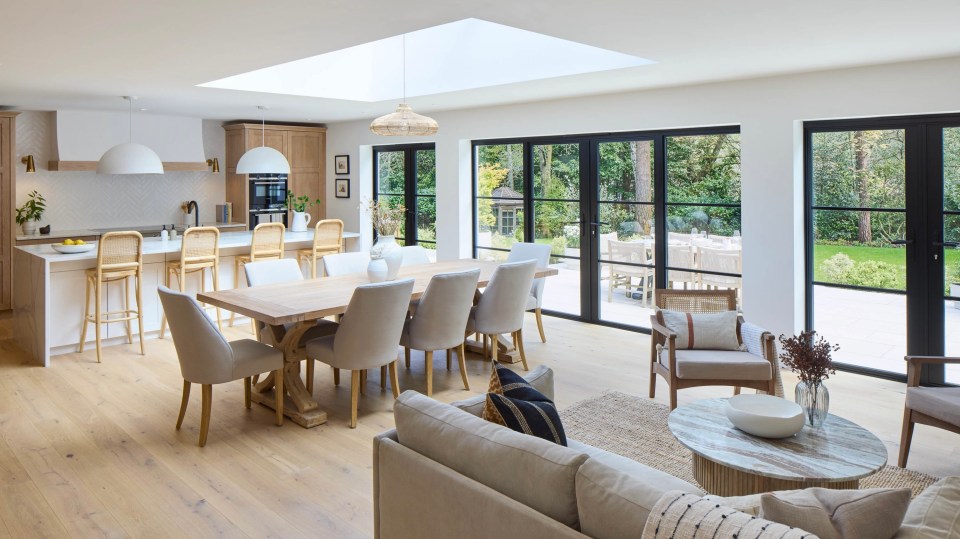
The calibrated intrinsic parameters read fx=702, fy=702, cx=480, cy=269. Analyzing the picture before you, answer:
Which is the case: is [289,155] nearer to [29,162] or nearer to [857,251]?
[29,162]

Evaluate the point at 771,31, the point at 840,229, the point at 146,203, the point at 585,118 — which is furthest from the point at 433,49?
the point at 146,203

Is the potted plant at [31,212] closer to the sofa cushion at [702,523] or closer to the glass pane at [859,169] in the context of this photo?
the glass pane at [859,169]

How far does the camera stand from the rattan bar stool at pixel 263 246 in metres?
6.97

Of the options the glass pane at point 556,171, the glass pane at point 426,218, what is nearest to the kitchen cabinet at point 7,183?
the glass pane at point 426,218

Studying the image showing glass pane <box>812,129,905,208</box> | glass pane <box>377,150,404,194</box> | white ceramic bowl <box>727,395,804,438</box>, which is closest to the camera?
white ceramic bowl <box>727,395,804,438</box>

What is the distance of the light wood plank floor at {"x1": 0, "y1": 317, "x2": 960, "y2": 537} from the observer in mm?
3148

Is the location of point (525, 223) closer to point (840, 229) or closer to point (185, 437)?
point (840, 229)

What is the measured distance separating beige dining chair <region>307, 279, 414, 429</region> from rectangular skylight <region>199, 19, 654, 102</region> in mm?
2362

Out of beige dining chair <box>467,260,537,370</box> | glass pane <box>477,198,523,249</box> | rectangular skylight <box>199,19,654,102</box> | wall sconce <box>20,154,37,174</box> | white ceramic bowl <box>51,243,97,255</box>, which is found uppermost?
rectangular skylight <box>199,19,654,102</box>

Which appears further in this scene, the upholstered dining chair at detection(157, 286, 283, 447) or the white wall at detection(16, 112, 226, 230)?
the white wall at detection(16, 112, 226, 230)

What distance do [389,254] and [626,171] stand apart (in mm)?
2729

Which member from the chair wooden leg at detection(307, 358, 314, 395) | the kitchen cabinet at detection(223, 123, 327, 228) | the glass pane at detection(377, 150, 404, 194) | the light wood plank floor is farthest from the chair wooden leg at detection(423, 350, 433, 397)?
the kitchen cabinet at detection(223, 123, 327, 228)

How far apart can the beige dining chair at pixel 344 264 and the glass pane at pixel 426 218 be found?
8.41 feet

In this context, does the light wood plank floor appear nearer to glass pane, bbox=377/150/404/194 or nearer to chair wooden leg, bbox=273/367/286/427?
chair wooden leg, bbox=273/367/286/427
